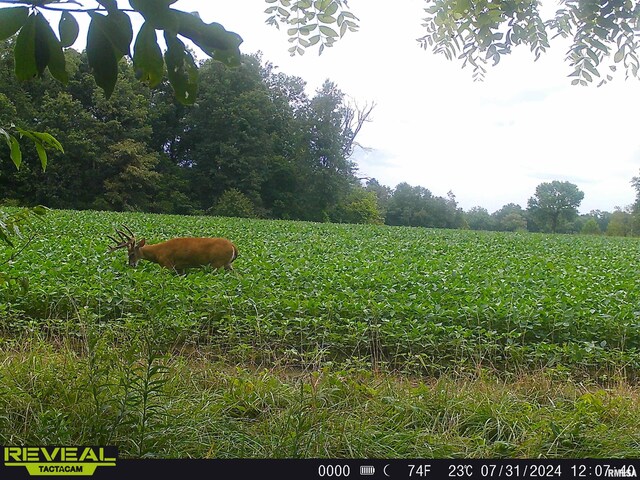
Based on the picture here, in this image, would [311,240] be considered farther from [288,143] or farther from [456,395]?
[456,395]

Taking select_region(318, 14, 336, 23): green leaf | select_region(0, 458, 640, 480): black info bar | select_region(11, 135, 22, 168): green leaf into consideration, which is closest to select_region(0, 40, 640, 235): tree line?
select_region(11, 135, 22, 168): green leaf

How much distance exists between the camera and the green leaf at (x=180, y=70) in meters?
1.04

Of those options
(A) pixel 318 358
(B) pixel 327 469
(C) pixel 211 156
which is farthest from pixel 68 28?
(C) pixel 211 156

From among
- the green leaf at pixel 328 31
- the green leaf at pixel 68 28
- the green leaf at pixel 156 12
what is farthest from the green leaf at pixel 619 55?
the green leaf at pixel 68 28

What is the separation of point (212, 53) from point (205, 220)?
56.9 ft

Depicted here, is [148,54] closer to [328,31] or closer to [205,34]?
[205,34]

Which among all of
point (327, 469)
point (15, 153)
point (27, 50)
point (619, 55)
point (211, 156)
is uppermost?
point (211, 156)

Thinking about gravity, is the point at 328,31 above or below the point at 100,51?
above

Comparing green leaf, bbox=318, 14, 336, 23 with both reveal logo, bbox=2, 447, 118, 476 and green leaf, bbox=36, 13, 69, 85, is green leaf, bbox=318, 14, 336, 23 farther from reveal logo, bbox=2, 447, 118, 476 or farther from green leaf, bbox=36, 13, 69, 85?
reveal logo, bbox=2, 447, 118, 476

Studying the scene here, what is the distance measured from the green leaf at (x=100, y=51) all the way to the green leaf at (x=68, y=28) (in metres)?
0.08

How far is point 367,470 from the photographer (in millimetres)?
1653

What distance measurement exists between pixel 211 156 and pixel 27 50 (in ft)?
42.6

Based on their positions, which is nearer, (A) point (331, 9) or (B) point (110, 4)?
(B) point (110, 4)

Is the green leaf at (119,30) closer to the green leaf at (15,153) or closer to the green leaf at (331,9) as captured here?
the green leaf at (15,153)
